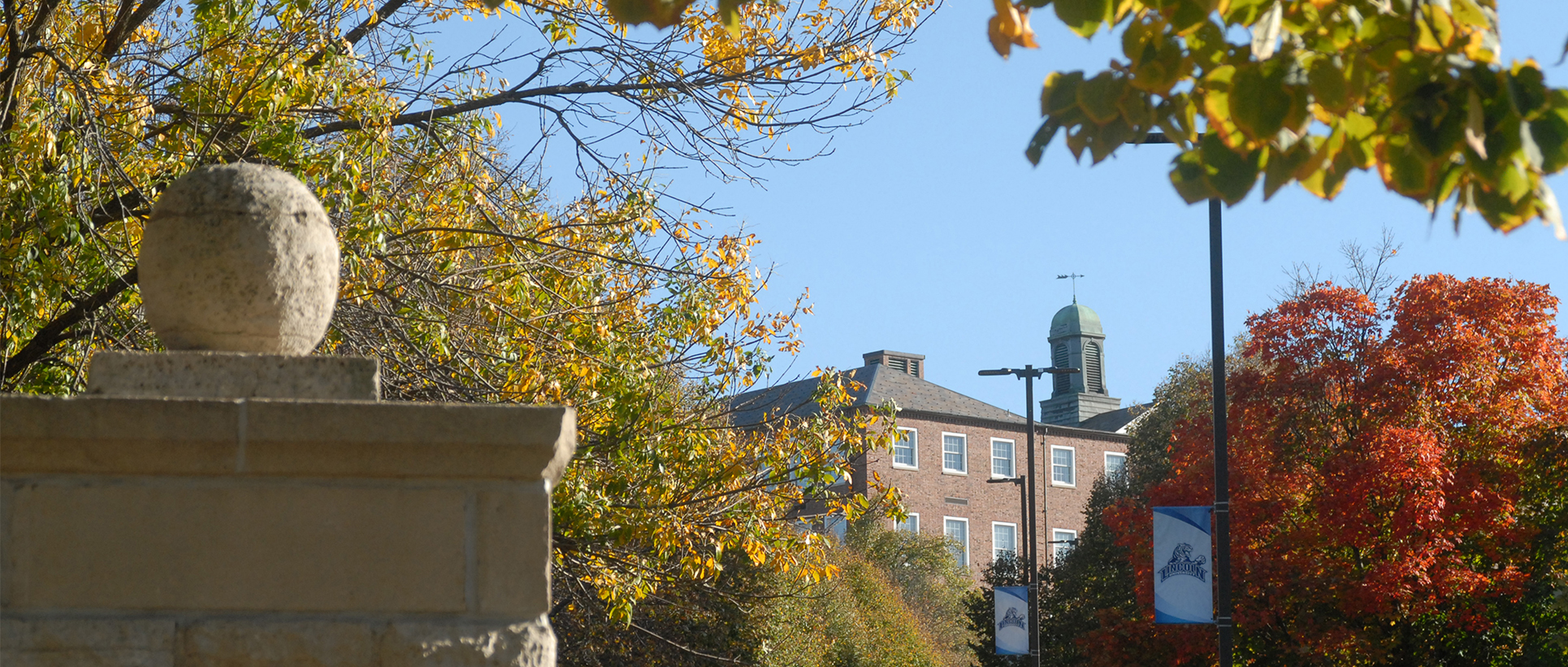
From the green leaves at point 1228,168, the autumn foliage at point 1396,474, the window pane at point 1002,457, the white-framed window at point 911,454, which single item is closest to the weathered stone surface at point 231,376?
the green leaves at point 1228,168

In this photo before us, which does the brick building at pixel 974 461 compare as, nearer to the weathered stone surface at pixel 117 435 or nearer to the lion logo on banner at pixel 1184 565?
the lion logo on banner at pixel 1184 565

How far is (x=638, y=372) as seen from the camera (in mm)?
8758

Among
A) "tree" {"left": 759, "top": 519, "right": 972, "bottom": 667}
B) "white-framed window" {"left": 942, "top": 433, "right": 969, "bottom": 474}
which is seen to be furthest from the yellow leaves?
"white-framed window" {"left": 942, "top": 433, "right": 969, "bottom": 474}

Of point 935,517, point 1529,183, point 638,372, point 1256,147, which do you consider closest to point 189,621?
point 1256,147

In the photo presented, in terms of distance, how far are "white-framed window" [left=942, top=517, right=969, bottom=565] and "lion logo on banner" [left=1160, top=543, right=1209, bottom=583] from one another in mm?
41036

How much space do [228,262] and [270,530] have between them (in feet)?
2.13

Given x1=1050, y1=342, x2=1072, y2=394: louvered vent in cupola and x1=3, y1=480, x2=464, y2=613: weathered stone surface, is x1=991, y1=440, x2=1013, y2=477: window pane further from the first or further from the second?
x1=3, y1=480, x2=464, y2=613: weathered stone surface

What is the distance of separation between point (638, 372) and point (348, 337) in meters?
2.14

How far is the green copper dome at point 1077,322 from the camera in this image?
69812 millimetres

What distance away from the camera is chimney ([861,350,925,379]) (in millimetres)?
57500

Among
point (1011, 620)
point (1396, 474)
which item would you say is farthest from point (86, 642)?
point (1011, 620)

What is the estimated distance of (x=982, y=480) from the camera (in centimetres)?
5512

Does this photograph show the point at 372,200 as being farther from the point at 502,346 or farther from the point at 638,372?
the point at 638,372

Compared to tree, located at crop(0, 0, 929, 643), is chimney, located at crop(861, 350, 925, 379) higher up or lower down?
higher up
